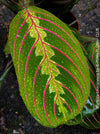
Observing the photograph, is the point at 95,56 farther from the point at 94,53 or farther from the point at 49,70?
the point at 49,70

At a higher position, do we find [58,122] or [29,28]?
[29,28]

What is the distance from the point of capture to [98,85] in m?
0.63

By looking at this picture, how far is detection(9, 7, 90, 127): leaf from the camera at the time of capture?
1.56 feet

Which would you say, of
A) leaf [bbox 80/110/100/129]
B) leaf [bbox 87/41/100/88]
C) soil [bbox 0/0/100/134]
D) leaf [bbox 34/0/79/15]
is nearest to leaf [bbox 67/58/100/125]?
leaf [bbox 87/41/100/88]

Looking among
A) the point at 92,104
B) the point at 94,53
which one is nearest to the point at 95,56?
the point at 94,53

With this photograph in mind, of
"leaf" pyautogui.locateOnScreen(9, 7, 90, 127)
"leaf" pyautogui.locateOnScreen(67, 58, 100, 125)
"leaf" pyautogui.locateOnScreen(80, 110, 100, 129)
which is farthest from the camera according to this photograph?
"leaf" pyautogui.locateOnScreen(80, 110, 100, 129)

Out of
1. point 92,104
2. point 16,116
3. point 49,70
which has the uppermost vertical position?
point 49,70

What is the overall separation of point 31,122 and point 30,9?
829 mm

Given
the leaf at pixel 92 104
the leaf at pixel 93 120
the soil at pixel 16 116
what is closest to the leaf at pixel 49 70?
the leaf at pixel 92 104

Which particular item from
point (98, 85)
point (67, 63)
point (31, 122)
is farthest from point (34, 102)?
point (31, 122)

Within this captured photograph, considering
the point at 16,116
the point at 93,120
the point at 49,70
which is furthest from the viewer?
the point at 16,116

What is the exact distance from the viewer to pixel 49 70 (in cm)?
47

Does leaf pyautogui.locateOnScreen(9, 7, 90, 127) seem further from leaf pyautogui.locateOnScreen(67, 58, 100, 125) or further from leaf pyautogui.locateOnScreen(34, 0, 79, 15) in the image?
leaf pyautogui.locateOnScreen(34, 0, 79, 15)

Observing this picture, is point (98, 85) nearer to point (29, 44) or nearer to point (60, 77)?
point (60, 77)
